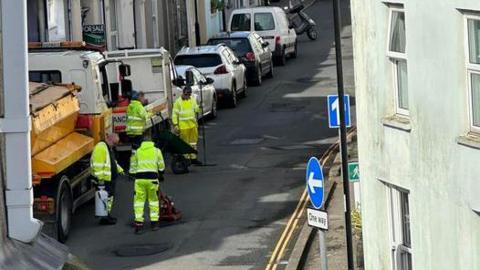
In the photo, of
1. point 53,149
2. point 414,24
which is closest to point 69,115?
point 53,149

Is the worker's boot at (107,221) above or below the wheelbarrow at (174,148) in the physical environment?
below

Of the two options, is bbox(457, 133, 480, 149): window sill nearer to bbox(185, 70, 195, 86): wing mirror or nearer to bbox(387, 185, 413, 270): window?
bbox(387, 185, 413, 270): window

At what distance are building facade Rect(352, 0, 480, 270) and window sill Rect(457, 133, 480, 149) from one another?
1 cm

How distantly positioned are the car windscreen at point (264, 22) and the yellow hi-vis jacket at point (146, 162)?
2587 centimetres

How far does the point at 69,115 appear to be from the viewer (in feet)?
63.5

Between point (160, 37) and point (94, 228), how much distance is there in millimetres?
24714

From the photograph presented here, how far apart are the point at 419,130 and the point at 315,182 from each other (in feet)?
7.73

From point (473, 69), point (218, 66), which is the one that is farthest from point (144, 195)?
point (218, 66)

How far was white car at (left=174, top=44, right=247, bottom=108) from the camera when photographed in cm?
3325

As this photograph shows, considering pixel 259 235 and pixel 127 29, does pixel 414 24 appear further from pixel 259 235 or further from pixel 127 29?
pixel 127 29

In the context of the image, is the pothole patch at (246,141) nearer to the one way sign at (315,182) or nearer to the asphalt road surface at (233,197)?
the asphalt road surface at (233,197)

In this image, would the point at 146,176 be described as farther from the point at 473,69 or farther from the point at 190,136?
the point at 473,69

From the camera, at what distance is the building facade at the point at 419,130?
35.9 ft

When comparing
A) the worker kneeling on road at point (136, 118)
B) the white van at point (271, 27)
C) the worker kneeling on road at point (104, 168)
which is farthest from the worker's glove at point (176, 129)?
the white van at point (271, 27)
